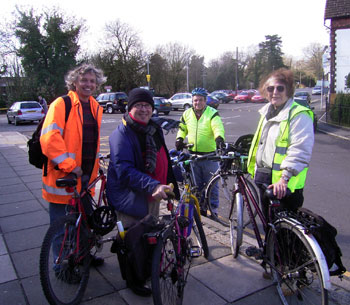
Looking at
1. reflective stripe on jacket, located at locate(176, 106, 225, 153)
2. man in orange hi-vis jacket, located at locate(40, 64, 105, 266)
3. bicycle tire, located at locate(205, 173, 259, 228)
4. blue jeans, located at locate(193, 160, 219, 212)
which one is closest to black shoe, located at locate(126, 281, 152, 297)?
man in orange hi-vis jacket, located at locate(40, 64, 105, 266)

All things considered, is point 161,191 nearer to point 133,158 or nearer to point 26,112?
point 133,158

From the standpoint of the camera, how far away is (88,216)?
3129 millimetres

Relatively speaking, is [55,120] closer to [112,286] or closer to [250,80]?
[112,286]

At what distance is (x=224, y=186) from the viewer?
4.60 metres

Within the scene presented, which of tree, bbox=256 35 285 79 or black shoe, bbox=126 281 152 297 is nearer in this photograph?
black shoe, bbox=126 281 152 297

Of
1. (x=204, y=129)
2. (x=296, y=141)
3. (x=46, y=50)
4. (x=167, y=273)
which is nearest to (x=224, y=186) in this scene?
(x=204, y=129)

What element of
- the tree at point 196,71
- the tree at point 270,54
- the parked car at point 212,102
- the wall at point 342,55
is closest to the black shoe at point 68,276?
the parked car at point 212,102

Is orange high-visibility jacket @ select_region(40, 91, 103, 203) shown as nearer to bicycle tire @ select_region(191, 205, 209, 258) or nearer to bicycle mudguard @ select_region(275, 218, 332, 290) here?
bicycle tire @ select_region(191, 205, 209, 258)

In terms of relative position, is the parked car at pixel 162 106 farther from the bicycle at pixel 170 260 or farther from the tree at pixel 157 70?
the tree at pixel 157 70

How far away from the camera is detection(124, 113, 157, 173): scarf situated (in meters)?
2.77

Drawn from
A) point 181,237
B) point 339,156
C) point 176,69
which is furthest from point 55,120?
point 176,69

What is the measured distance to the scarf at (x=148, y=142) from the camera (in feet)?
9.07

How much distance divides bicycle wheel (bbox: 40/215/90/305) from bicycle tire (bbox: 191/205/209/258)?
3.91 feet

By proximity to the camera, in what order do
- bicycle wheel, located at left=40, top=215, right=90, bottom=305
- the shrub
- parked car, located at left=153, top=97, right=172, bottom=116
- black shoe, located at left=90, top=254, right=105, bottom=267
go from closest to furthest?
bicycle wheel, located at left=40, top=215, right=90, bottom=305 < black shoe, located at left=90, top=254, right=105, bottom=267 < the shrub < parked car, located at left=153, top=97, right=172, bottom=116
